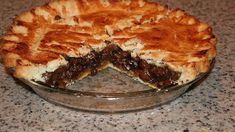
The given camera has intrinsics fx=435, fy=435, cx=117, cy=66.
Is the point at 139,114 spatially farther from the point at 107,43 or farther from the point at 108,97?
the point at 107,43

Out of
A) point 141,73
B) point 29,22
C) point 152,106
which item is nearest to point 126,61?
point 141,73

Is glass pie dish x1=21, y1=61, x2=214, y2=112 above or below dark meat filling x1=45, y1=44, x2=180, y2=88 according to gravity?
below

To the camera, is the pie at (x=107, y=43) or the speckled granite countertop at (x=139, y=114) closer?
the speckled granite countertop at (x=139, y=114)

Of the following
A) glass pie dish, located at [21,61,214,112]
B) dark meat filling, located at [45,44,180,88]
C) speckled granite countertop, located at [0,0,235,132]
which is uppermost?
dark meat filling, located at [45,44,180,88]

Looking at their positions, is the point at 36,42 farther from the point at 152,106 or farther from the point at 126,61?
the point at 152,106

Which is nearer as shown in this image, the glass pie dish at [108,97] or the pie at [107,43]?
the glass pie dish at [108,97]

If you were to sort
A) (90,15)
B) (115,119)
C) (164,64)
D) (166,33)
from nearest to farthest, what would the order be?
1. (115,119)
2. (164,64)
3. (166,33)
4. (90,15)

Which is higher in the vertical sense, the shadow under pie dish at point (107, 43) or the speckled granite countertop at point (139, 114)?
the shadow under pie dish at point (107, 43)

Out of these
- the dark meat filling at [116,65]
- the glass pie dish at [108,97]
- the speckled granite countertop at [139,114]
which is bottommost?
the speckled granite countertop at [139,114]
